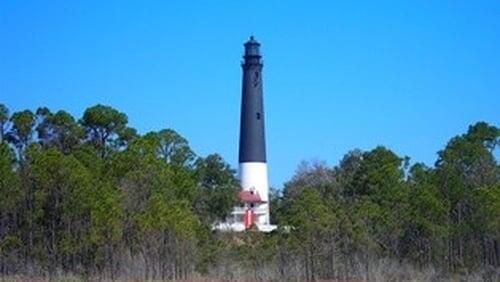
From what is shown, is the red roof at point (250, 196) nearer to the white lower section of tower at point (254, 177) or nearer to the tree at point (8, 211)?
the white lower section of tower at point (254, 177)

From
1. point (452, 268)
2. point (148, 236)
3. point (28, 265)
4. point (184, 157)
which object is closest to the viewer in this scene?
point (28, 265)

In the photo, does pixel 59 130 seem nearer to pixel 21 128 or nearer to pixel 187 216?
pixel 21 128

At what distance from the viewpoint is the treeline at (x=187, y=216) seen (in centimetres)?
3319

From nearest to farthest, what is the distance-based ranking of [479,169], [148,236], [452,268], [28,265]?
[28,265] < [148,236] < [452,268] < [479,169]

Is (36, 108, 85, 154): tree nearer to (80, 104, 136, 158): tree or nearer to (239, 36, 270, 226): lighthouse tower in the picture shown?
(80, 104, 136, 158): tree

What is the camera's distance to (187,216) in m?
36.0

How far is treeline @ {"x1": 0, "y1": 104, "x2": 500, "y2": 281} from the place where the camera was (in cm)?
3319

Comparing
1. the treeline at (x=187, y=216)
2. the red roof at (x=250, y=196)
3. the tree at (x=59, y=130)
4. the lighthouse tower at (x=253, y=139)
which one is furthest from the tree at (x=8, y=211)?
the lighthouse tower at (x=253, y=139)

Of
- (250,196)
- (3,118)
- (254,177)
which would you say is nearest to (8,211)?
(3,118)

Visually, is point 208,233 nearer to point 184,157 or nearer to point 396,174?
point 184,157

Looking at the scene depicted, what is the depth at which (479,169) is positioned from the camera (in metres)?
39.7

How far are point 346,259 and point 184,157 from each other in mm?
10760

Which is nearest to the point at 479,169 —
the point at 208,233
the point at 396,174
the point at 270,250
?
the point at 396,174

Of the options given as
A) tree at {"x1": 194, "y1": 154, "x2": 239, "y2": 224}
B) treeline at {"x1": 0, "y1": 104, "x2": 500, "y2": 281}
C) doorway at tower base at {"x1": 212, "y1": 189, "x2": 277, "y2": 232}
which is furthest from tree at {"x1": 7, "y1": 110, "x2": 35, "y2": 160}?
doorway at tower base at {"x1": 212, "y1": 189, "x2": 277, "y2": 232}
